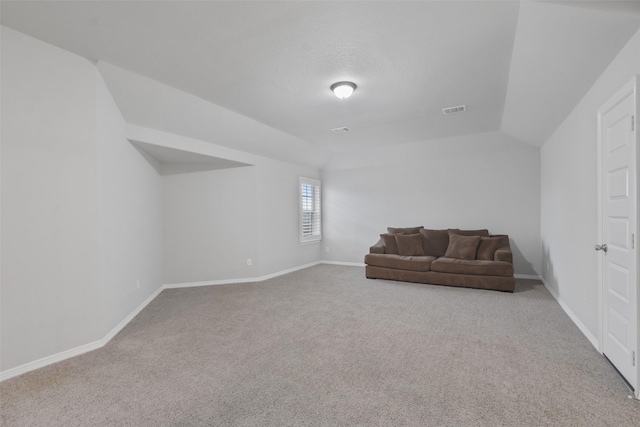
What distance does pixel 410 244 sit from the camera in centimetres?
568

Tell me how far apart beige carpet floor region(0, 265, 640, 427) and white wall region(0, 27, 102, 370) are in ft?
1.16

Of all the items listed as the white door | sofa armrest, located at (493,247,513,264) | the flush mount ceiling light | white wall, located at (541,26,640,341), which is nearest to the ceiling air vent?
the flush mount ceiling light

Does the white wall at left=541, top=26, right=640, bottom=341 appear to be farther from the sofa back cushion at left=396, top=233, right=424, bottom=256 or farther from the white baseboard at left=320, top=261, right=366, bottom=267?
the white baseboard at left=320, top=261, right=366, bottom=267

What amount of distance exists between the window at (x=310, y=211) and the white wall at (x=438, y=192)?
240 mm

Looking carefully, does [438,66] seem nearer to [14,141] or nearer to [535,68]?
[535,68]

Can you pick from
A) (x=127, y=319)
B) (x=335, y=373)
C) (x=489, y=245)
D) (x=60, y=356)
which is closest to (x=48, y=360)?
(x=60, y=356)

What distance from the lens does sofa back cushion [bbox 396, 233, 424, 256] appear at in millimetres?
5648

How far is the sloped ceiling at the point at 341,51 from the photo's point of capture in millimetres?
2102

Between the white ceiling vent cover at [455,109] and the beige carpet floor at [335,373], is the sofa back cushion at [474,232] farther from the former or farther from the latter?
the white ceiling vent cover at [455,109]

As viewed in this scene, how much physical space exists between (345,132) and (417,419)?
4.49m

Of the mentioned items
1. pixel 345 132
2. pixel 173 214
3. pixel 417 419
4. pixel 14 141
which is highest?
pixel 345 132

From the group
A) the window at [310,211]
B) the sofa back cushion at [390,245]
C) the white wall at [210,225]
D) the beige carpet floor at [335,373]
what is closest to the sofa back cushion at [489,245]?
the beige carpet floor at [335,373]

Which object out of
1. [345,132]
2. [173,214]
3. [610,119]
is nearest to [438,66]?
[610,119]

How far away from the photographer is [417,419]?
5.80ft
